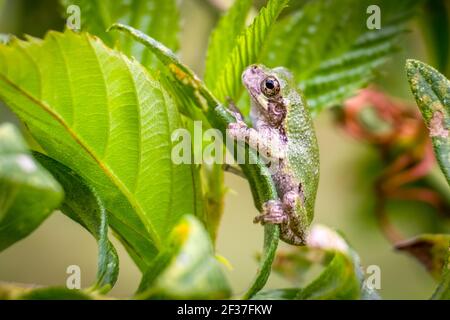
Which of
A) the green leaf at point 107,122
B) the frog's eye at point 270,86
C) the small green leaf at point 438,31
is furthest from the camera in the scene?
the small green leaf at point 438,31

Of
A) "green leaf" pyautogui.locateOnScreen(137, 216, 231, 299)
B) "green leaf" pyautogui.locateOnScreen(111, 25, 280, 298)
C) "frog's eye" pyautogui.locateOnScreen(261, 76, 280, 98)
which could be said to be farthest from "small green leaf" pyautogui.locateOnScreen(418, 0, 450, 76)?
"green leaf" pyautogui.locateOnScreen(137, 216, 231, 299)

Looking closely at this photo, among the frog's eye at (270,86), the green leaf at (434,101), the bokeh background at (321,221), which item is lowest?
the bokeh background at (321,221)

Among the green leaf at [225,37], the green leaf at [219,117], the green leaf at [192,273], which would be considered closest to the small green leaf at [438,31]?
the green leaf at [225,37]

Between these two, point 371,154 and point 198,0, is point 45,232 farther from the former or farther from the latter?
point 371,154

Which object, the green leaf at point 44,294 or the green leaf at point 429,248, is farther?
the green leaf at point 429,248

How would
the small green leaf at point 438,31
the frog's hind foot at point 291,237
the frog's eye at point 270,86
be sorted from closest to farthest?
the frog's hind foot at point 291,237 → the frog's eye at point 270,86 → the small green leaf at point 438,31

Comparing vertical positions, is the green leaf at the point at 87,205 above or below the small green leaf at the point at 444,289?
above

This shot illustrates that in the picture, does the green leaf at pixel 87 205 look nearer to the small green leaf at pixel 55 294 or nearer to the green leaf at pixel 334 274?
the small green leaf at pixel 55 294
